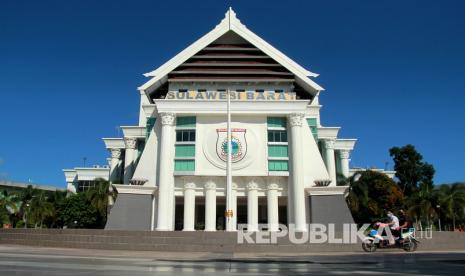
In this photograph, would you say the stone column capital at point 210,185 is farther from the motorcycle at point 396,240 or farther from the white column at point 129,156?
the motorcycle at point 396,240

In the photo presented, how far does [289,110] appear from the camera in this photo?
4162 cm

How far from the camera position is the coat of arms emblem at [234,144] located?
133 feet

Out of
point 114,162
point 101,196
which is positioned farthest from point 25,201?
point 101,196

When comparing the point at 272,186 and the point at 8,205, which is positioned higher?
the point at 272,186

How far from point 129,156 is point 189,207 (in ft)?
54.7

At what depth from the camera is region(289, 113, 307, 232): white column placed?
38438 mm

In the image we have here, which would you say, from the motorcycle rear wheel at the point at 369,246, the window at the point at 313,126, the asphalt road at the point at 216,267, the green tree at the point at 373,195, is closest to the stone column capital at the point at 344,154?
the green tree at the point at 373,195

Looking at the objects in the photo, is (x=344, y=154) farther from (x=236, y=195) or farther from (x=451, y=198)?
(x=236, y=195)

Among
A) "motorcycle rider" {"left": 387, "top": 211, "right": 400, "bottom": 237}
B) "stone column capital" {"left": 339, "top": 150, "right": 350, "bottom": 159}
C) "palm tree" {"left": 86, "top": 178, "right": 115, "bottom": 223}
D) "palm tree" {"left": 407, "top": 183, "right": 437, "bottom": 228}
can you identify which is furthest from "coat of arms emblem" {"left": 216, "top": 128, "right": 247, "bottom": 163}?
"palm tree" {"left": 407, "top": 183, "right": 437, "bottom": 228}

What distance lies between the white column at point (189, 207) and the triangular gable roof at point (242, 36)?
1248 cm

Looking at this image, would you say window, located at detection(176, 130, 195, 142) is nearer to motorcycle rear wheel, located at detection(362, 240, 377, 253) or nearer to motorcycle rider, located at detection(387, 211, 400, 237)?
motorcycle rear wheel, located at detection(362, 240, 377, 253)

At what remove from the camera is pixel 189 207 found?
40.2 metres

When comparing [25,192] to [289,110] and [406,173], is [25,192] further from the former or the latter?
[406,173]

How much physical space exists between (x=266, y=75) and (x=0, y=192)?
190 feet
